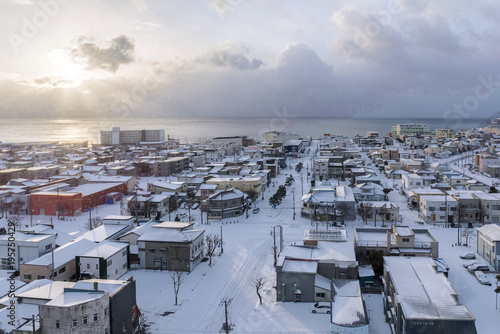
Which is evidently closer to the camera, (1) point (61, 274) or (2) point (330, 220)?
(1) point (61, 274)

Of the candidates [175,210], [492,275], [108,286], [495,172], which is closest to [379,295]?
[492,275]

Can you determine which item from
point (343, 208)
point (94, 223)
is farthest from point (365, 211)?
point (94, 223)

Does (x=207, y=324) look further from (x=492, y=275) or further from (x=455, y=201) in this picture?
(x=455, y=201)

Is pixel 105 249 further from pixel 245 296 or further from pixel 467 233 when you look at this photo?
pixel 467 233

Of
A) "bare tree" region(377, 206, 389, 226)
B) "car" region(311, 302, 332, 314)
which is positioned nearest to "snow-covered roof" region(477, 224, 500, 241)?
"bare tree" region(377, 206, 389, 226)

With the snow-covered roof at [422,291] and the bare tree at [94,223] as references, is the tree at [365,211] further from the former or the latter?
the bare tree at [94,223]

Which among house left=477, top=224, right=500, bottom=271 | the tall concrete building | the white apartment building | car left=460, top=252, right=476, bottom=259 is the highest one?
the white apartment building

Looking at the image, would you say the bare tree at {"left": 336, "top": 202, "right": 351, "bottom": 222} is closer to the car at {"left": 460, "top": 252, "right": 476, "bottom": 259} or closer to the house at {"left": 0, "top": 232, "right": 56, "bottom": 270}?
the car at {"left": 460, "top": 252, "right": 476, "bottom": 259}
